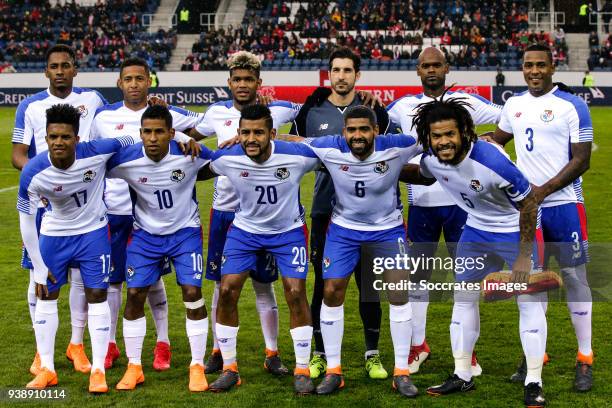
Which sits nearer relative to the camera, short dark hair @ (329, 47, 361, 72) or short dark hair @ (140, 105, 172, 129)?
short dark hair @ (140, 105, 172, 129)

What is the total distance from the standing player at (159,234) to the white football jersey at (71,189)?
141 millimetres

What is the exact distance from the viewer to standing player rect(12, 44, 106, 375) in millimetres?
6781

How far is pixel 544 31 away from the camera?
40.3m

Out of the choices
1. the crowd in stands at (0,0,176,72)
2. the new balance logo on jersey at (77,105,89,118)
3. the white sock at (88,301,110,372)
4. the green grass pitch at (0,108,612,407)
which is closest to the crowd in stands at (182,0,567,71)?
the crowd in stands at (0,0,176,72)

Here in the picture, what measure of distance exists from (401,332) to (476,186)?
1.18 metres

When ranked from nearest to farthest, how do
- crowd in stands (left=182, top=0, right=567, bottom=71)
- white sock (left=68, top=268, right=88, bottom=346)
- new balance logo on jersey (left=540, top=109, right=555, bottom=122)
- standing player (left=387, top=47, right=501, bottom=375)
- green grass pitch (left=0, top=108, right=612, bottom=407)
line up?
green grass pitch (left=0, top=108, right=612, bottom=407) → new balance logo on jersey (left=540, top=109, right=555, bottom=122) → white sock (left=68, top=268, right=88, bottom=346) → standing player (left=387, top=47, right=501, bottom=375) → crowd in stands (left=182, top=0, right=567, bottom=71)

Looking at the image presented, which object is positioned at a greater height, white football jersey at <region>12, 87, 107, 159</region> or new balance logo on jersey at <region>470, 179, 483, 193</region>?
white football jersey at <region>12, 87, 107, 159</region>

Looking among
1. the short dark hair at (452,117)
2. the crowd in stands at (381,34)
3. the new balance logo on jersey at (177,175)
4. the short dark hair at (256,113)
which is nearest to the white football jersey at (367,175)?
the short dark hair at (452,117)

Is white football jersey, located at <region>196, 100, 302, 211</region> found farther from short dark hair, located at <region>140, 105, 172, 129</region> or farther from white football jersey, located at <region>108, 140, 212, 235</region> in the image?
short dark hair, located at <region>140, 105, 172, 129</region>

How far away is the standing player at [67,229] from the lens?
6129 millimetres

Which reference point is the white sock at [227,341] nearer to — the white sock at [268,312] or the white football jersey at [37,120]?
the white sock at [268,312]

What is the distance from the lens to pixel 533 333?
5812mm

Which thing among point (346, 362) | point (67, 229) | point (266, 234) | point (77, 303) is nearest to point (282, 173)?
point (266, 234)

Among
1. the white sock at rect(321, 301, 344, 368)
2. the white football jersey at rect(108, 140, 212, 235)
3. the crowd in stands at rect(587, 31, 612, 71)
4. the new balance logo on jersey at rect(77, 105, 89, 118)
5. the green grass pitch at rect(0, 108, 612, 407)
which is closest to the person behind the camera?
the green grass pitch at rect(0, 108, 612, 407)
